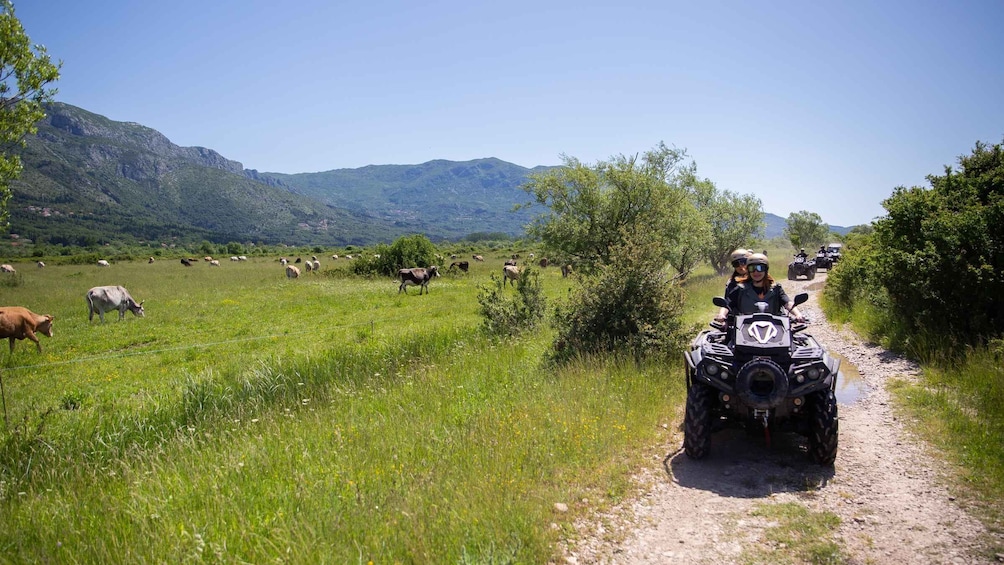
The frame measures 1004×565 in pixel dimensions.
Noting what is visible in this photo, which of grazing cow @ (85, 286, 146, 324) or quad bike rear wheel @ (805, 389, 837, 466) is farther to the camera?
grazing cow @ (85, 286, 146, 324)

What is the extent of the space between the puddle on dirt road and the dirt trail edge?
134 centimetres

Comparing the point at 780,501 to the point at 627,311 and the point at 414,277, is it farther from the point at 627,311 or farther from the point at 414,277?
the point at 414,277

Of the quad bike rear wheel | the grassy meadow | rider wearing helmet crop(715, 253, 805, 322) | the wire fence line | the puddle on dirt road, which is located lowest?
the wire fence line

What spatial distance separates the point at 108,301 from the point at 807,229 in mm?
75261

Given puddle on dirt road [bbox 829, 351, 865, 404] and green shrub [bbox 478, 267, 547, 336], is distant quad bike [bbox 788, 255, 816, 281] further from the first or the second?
puddle on dirt road [bbox 829, 351, 865, 404]

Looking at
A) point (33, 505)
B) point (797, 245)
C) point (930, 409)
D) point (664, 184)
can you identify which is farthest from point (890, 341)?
point (797, 245)

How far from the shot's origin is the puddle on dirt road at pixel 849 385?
25.7 ft

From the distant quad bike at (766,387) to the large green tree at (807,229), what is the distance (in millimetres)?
71112

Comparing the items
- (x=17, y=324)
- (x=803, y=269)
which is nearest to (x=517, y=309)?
(x=17, y=324)

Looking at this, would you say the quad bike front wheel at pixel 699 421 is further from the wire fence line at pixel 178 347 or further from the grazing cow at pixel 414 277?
the grazing cow at pixel 414 277

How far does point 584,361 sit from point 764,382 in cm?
413

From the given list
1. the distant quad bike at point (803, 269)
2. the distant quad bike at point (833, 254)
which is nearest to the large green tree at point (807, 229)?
the distant quad bike at point (833, 254)

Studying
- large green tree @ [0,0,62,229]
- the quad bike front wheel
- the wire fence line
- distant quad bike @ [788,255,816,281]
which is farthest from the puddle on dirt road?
distant quad bike @ [788,255,816,281]

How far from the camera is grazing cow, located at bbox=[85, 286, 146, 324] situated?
19156 mm
